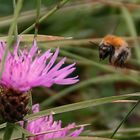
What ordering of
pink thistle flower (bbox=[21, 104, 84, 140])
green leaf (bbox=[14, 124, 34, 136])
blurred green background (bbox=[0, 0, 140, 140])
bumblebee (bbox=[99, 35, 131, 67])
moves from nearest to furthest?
green leaf (bbox=[14, 124, 34, 136])
pink thistle flower (bbox=[21, 104, 84, 140])
bumblebee (bbox=[99, 35, 131, 67])
blurred green background (bbox=[0, 0, 140, 140])

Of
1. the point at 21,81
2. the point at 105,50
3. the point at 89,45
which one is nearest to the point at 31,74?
the point at 21,81

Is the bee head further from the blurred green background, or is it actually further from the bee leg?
the blurred green background

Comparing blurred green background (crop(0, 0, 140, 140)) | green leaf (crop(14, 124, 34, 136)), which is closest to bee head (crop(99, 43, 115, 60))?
blurred green background (crop(0, 0, 140, 140))

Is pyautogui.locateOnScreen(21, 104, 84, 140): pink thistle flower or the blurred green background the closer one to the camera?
pyautogui.locateOnScreen(21, 104, 84, 140): pink thistle flower

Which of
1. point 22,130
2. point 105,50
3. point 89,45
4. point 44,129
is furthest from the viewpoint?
point 89,45

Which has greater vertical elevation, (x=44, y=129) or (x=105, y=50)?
(x=105, y=50)

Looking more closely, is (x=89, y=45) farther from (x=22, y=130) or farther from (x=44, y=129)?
(x=22, y=130)

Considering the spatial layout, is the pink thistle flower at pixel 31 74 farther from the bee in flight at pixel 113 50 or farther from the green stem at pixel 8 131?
the bee in flight at pixel 113 50

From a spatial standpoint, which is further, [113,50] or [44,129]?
[113,50]

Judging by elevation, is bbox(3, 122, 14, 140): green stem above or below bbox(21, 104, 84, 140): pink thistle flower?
above

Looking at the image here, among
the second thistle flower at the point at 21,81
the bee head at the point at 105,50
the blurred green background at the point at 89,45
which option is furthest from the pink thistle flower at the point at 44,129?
the blurred green background at the point at 89,45

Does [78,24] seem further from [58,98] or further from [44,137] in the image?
[44,137]
